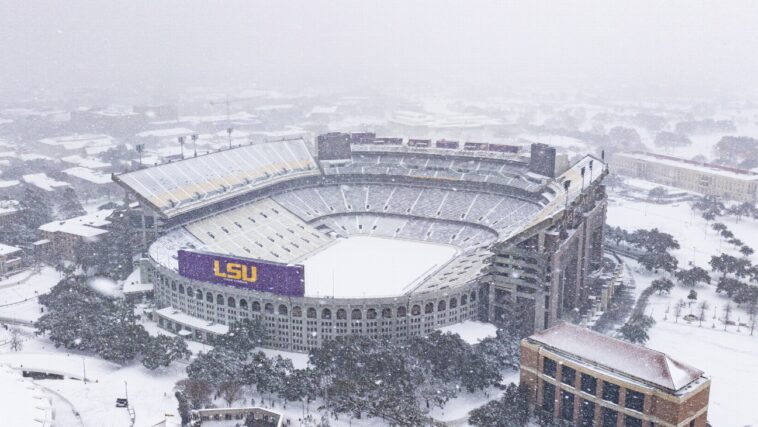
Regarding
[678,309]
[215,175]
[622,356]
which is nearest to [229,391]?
[622,356]

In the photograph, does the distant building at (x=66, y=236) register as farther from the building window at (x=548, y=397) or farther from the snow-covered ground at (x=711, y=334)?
the snow-covered ground at (x=711, y=334)

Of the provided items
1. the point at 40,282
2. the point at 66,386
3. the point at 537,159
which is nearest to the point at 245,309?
the point at 66,386

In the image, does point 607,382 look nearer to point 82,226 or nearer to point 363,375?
point 363,375

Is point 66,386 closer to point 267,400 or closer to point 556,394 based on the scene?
point 267,400

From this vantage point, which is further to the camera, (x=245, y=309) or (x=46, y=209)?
(x=46, y=209)

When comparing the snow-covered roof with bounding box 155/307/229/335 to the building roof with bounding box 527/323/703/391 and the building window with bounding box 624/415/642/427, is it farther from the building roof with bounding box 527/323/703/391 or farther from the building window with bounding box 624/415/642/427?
the building window with bounding box 624/415/642/427

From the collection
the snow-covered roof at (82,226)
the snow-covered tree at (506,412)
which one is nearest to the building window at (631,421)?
the snow-covered tree at (506,412)

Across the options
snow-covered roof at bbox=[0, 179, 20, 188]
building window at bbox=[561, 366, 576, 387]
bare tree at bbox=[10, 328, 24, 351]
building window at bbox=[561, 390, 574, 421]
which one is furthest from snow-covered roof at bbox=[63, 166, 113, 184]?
building window at bbox=[561, 390, 574, 421]
